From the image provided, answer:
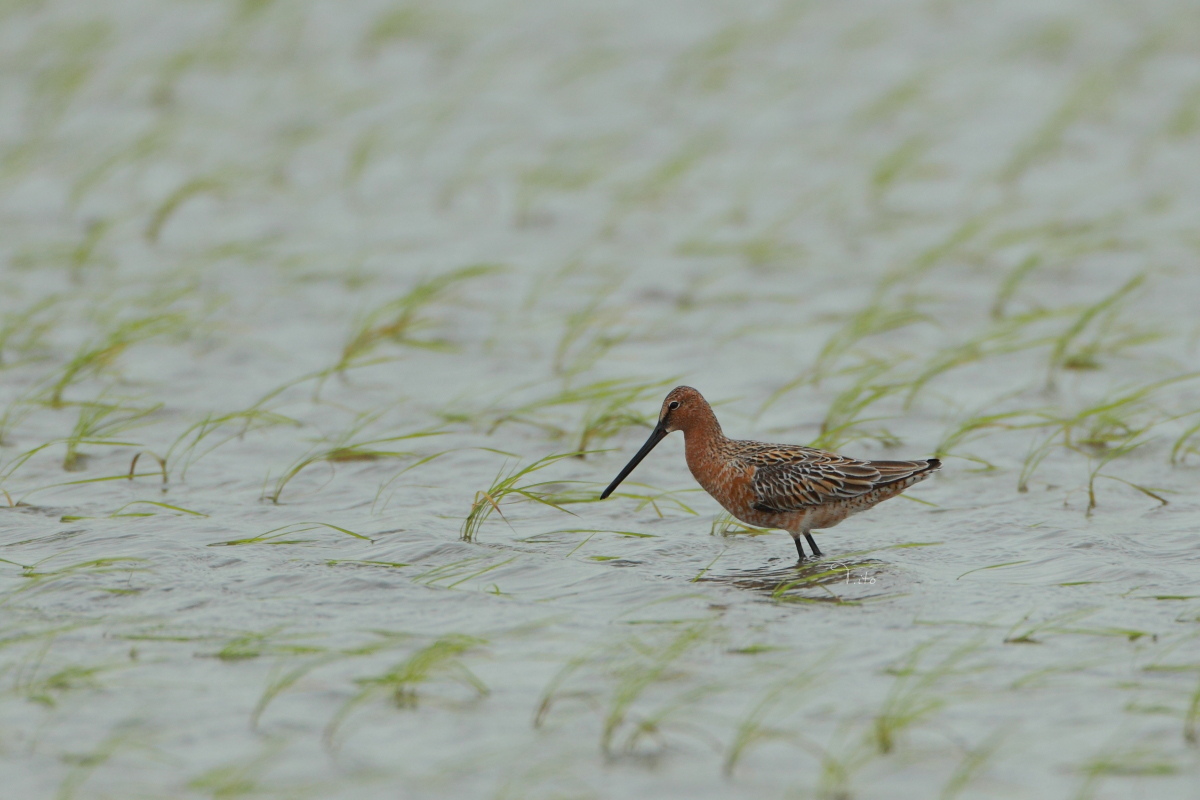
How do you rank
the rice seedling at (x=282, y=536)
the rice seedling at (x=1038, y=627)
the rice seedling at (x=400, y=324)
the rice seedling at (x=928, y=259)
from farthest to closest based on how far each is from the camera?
the rice seedling at (x=928, y=259) < the rice seedling at (x=400, y=324) < the rice seedling at (x=282, y=536) < the rice seedling at (x=1038, y=627)

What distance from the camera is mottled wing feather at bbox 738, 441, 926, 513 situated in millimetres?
7168

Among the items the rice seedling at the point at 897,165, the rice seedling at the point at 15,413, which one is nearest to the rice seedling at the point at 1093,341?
the rice seedling at the point at 897,165

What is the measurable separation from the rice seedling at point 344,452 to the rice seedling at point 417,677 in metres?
2.32

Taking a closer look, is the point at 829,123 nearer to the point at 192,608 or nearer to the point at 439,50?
the point at 439,50

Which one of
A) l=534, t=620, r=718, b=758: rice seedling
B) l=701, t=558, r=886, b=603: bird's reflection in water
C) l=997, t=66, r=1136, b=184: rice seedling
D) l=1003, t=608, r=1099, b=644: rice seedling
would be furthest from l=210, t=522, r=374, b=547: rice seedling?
l=997, t=66, r=1136, b=184: rice seedling

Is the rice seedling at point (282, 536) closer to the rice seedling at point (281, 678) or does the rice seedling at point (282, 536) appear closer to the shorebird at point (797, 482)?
the shorebird at point (797, 482)

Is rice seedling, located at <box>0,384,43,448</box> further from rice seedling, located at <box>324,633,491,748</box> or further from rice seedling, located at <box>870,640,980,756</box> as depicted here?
rice seedling, located at <box>870,640,980,756</box>

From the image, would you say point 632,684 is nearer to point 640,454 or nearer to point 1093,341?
point 640,454

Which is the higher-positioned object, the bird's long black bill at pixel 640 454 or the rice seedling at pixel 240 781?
the bird's long black bill at pixel 640 454

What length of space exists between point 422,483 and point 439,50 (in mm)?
9903

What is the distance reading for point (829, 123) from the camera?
15.2 meters

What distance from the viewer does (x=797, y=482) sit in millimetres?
7180

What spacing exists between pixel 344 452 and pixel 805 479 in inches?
98.4

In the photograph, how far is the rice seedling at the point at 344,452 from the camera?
7863 mm
